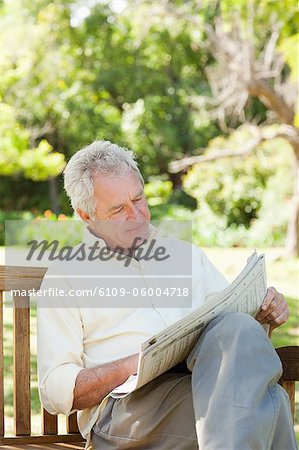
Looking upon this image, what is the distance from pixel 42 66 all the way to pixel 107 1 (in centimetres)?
267

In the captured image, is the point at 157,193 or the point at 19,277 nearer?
the point at 19,277

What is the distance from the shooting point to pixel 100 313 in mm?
2674

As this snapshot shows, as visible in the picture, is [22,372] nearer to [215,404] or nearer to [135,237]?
[135,237]

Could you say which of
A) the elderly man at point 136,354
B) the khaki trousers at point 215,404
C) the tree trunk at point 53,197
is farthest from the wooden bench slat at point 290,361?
the tree trunk at point 53,197

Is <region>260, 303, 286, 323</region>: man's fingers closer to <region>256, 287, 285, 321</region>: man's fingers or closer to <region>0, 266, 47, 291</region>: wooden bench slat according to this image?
<region>256, 287, 285, 321</region>: man's fingers

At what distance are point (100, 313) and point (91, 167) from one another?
513 mm

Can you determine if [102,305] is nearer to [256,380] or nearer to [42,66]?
[256,380]

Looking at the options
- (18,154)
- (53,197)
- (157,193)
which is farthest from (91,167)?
(53,197)

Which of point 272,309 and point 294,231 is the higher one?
point 294,231

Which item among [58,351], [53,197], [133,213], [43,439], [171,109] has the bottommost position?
[43,439]

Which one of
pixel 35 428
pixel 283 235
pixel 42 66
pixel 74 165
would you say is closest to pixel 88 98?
pixel 42 66

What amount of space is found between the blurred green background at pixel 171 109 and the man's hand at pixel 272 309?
715cm

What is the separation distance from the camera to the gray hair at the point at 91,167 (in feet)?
9.12

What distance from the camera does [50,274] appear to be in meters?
2.74
